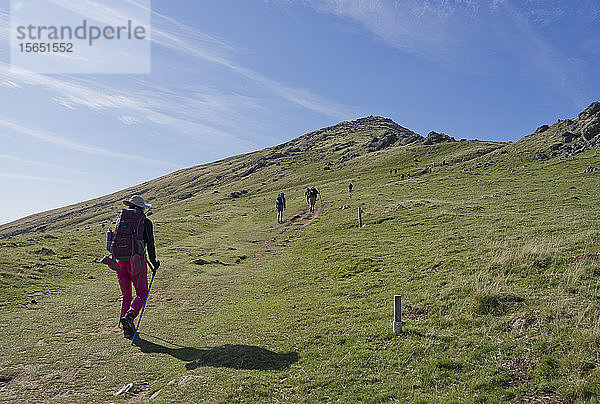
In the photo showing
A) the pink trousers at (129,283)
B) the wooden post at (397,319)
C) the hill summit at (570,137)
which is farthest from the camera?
the hill summit at (570,137)

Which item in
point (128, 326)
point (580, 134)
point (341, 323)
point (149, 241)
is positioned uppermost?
point (580, 134)

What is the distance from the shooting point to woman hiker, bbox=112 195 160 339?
10.9 metres

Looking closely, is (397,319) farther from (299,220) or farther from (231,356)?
(299,220)

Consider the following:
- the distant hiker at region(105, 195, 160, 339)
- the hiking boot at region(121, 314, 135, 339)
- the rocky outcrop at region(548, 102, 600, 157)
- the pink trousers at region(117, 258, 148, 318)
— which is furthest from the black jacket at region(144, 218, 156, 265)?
the rocky outcrop at region(548, 102, 600, 157)

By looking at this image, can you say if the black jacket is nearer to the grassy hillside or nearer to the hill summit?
the grassy hillside

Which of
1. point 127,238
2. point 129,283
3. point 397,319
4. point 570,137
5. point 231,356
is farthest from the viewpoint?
point 570,137

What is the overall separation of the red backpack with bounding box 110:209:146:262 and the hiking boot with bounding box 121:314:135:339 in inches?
72.0

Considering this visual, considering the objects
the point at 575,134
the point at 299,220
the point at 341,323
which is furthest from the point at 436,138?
the point at 341,323

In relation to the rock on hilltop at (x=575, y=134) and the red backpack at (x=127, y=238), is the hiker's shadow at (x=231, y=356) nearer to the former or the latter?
the red backpack at (x=127, y=238)

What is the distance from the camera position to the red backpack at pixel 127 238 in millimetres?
10891

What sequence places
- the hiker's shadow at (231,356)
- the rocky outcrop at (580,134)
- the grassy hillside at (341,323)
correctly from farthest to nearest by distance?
the rocky outcrop at (580,134), the hiker's shadow at (231,356), the grassy hillside at (341,323)

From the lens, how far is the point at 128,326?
35.6ft

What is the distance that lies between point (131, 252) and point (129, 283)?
111cm

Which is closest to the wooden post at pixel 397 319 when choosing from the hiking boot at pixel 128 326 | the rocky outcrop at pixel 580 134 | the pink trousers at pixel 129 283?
the pink trousers at pixel 129 283
